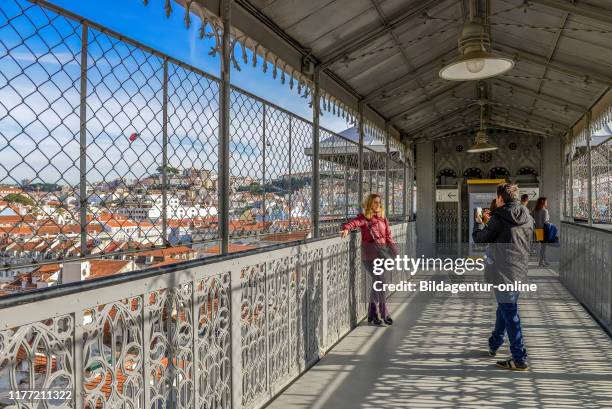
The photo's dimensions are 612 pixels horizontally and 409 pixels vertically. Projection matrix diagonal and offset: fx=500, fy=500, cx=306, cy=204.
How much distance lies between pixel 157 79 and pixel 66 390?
4.81 feet

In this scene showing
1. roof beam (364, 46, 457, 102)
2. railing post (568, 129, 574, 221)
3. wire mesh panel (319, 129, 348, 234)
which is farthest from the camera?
railing post (568, 129, 574, 221)

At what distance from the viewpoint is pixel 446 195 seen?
1323cm

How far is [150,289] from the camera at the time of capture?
217cm

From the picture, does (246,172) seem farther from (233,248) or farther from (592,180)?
(592,180)

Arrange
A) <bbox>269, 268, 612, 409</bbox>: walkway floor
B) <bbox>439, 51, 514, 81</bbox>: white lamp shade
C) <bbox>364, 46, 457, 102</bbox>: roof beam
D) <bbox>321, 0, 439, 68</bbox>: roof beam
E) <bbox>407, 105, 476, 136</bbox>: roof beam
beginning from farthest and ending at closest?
<bbox>407, 105, 476, 136</bbox>: roof beam, <bbox>364, 46, 457, 102</bbox>: roof beam, <bbox>321, 0, 439, 68</bbox>: roof beam, <bbox>269, 268, 612, 409</bbox>: walkway floor, <bbox>439, 51, 514, 81</bbox>: white lamp shade

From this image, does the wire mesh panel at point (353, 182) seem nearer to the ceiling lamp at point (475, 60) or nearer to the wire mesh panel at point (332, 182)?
the wire mesh panel at point (332, 182)

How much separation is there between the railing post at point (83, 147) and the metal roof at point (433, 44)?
156 cm

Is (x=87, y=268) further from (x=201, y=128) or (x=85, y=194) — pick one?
(x=201, y=128)

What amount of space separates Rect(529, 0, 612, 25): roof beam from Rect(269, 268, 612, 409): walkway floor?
293 cm

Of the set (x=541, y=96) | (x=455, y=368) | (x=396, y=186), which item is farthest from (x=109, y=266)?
(x=396, y=186)

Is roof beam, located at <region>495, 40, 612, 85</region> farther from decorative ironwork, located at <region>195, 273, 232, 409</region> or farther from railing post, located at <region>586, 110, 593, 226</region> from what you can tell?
decorative ironwork, located at <region>195, 273, 232, 409</region>

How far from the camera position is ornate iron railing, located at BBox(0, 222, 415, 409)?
1649 millimetres

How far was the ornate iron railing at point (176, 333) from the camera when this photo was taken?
1649 millimetres

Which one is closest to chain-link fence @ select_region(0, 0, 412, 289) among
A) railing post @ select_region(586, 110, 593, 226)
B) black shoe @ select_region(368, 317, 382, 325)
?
black shoe @ select_region(368, 317, 382, 325)
